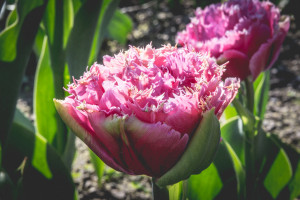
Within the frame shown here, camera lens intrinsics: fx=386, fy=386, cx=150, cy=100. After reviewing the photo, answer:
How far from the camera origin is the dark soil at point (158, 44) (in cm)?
125

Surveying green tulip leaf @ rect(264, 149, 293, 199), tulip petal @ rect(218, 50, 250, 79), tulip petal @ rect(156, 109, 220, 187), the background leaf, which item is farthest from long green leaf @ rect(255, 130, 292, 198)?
the background leaf

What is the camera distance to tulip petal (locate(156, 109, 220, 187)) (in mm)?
414

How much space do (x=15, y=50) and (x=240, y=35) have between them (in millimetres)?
401

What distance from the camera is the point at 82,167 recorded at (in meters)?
1.37

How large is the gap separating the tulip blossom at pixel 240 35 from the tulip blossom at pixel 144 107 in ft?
0.59

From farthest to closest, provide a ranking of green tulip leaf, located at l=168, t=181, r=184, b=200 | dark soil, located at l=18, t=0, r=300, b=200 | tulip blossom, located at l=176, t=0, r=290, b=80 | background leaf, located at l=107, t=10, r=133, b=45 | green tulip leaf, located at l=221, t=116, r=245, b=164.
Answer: background leaf, located at l=107, t=10, r=133, b=45 < dark soil, located at l=18, t=0, r=300, b=200 < green tulip leaf, located at l=221, t=116, r=245, b=164 < tulip blossom, located at l=176, t=0, r=290, b=80 < green tulip leaf, located at l=168, t=181, r=184, b=200

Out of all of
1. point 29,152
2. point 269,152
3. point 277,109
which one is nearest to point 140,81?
point 29,152

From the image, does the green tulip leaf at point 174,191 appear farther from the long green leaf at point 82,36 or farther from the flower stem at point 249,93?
the long green leaf at point 82,36

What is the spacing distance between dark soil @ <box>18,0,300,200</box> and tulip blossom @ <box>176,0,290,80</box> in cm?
68

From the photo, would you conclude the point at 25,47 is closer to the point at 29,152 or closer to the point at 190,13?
the point at 29,152

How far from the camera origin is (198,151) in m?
0.42

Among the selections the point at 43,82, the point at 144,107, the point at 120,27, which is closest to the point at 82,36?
the point at 43,82

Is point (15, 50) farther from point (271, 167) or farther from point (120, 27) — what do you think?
point (120, 27)

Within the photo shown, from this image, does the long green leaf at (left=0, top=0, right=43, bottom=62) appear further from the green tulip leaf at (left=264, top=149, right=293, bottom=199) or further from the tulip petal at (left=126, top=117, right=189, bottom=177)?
the green tulip leaf at (left=264, top=149, right=293, bottom=199)
